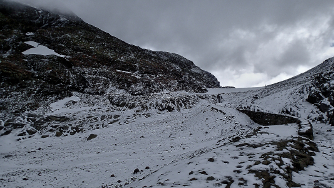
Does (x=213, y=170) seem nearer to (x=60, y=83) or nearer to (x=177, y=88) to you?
(x=60, y=83)

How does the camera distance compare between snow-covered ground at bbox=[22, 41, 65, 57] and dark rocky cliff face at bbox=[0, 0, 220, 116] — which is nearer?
dark rocky cliff face at bbox=[0, 0, 220, 116]

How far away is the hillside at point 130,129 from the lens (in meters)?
6.96

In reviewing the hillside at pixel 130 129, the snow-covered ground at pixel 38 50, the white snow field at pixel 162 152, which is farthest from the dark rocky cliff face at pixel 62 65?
the white snow field at pixel 162 152

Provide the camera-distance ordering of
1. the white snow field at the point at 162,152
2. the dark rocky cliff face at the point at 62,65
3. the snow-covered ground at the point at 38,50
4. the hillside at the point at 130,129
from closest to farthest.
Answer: the white snow field at the point at 162,152, the hillside at the point at 130,129, the dark rocky cliff face at the point at 62,65, the snow-covered ground at the point at 38,50

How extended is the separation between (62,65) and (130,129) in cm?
2196

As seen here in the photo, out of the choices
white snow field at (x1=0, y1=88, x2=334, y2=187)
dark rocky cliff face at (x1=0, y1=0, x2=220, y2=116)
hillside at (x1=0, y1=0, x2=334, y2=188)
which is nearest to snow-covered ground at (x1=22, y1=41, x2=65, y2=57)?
hillside at (x1=0, y1=0, x2=334, y2=188)

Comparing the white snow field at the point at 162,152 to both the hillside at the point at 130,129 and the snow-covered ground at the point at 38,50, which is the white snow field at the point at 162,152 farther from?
the snow-covered ground at the point at 38,50

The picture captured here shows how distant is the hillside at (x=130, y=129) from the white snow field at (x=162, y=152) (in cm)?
7

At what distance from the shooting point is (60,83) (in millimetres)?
26297

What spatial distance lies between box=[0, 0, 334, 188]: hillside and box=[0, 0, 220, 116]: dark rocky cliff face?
0.21 meters

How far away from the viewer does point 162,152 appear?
12.5 meters

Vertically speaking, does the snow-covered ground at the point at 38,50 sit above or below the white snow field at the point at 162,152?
above

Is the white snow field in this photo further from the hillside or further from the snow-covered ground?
the snow-covered ground

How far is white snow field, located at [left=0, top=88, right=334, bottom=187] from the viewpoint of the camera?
6.23 m
